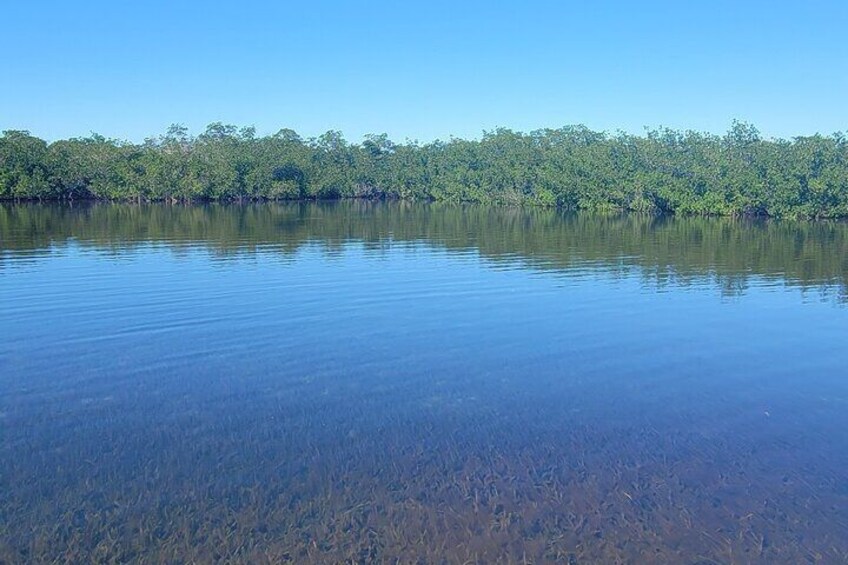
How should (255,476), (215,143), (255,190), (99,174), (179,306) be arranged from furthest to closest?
(215,143) < (255,190) < (99,174) < (179,306) < (255,476)

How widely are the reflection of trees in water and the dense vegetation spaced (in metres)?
8.87

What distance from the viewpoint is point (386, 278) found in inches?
965

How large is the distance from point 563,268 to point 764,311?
29.7 feet

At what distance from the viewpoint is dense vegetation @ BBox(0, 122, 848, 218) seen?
6750cm

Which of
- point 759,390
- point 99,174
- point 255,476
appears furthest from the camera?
point 99,174

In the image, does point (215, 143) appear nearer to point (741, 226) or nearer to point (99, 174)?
point (99, 174)

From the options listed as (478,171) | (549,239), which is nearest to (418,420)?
(549,239)

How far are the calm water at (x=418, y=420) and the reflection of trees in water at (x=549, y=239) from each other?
190 inches

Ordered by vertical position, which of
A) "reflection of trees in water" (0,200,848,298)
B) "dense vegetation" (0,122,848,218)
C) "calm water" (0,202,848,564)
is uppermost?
"dense vegetation" (0,122,848,218)

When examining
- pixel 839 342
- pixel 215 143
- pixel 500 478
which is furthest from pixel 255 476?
pixel 215 143

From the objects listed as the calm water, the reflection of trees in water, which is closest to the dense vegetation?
the reflection of trees in water

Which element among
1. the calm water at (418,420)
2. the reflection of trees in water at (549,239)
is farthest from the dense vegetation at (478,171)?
the calm water at (418,420)

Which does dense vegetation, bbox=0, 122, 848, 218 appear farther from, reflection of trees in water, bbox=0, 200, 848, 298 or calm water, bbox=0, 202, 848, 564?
calm water, bbox=0, 202, 848, 564

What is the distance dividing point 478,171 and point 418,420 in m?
99.0
